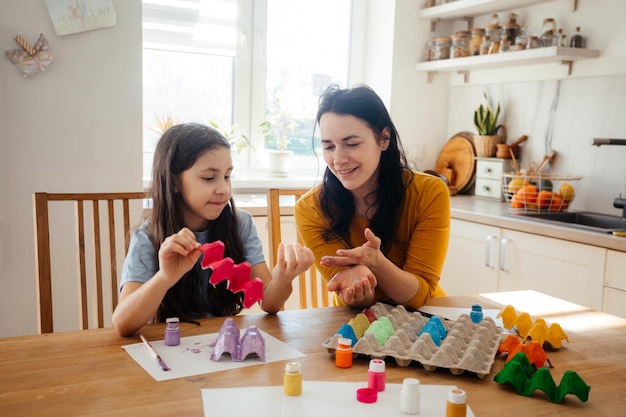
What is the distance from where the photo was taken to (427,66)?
11.7ft

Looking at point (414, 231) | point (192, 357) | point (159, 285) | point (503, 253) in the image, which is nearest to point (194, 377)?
point (192, 357)

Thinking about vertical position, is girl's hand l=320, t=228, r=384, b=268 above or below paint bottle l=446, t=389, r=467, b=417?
above

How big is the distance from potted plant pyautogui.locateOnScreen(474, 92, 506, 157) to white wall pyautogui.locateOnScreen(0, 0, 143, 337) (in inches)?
71.8

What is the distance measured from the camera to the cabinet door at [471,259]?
9.11 ft

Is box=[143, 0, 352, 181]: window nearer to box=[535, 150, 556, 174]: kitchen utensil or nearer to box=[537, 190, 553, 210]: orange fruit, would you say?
box=[535, 150, 556, 174]: kitchen utensil

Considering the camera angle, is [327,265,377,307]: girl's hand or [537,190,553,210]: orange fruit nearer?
[327,265,377,307]: girl's hand

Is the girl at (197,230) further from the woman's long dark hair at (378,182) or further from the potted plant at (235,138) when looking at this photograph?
the potted plant at (235,138)

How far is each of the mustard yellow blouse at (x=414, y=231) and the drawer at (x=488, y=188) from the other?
A: 62.9 inches

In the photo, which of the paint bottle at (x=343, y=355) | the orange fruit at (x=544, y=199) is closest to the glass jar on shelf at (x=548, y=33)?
the orange fruit at (x=544, y=199)

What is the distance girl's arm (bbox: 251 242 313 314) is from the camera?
1.43 metres

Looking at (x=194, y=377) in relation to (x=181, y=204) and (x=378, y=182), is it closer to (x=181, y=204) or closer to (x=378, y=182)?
(x=181, y=204)

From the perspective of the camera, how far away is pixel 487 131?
11.1 feet

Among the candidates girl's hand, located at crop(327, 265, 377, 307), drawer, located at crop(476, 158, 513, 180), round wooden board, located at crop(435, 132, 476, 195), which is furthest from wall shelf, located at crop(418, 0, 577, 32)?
girl's hand, located at crop(327, 265, 377, 307)

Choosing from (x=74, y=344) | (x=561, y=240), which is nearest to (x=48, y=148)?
(x=74, y=344)
